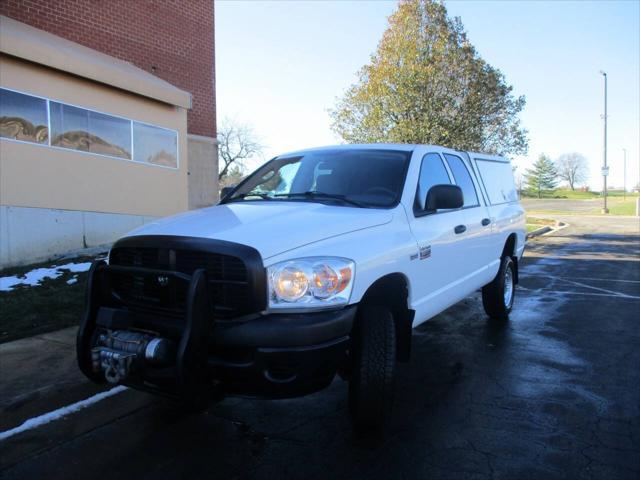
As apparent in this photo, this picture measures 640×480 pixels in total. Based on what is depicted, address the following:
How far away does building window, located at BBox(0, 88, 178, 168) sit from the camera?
940 centimetres

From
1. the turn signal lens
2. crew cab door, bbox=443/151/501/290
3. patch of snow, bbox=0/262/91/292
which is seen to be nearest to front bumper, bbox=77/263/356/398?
the turn signal lens

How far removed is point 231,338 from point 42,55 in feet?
29.2

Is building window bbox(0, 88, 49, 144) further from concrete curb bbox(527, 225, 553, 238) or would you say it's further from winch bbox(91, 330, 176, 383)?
concrete curb bbox(527, 225, 553, 238)

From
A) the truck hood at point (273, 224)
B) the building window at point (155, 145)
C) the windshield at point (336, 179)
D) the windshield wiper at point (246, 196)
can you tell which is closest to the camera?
the truck hood at point (273, 224)

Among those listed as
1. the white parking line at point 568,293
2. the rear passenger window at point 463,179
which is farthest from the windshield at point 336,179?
the white parking line at point 568,293

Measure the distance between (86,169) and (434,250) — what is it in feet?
28.8

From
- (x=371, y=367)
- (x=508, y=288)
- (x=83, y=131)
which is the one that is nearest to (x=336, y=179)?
(x=371, y=367)

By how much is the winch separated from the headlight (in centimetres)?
64

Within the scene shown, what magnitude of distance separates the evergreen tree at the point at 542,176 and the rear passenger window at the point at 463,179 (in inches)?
4417

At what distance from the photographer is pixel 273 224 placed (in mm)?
3287

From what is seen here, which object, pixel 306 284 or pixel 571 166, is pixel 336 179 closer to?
pixel 306 284

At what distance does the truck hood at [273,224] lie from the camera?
3049 mm

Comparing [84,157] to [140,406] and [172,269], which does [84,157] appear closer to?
[140,406]

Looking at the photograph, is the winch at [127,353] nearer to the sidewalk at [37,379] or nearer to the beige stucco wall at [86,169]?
the sidewalk at [37,379]
